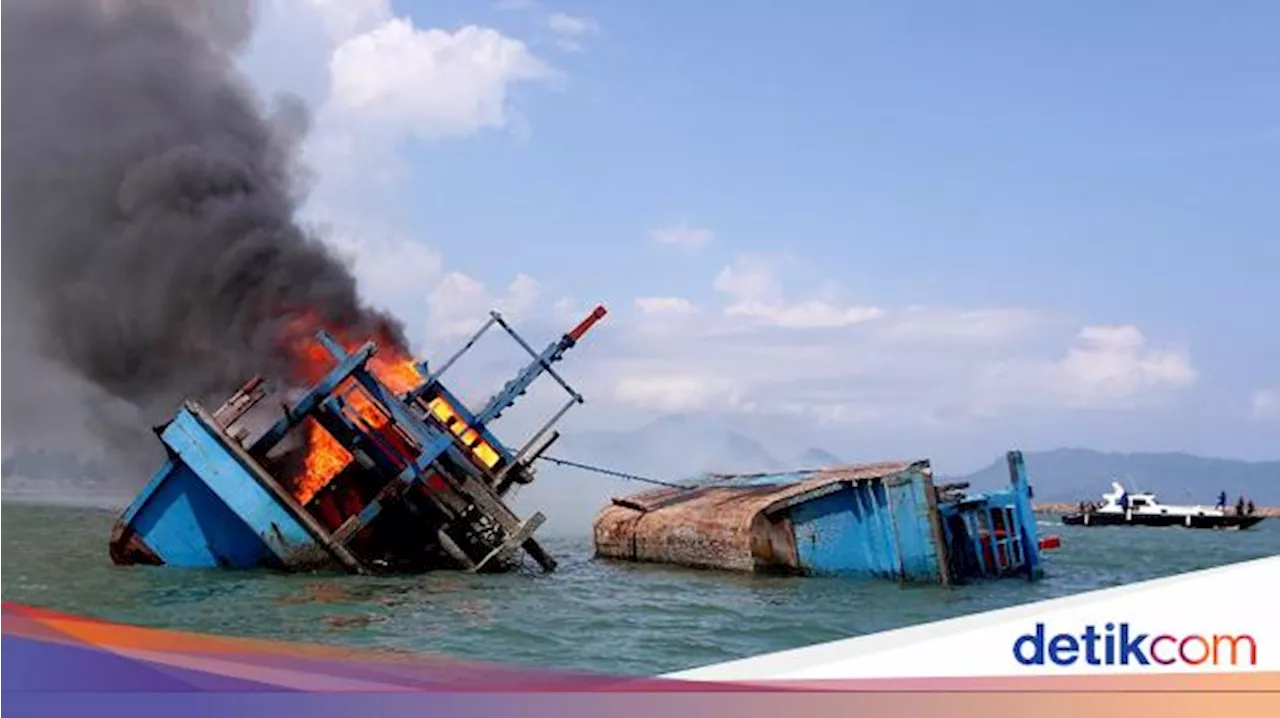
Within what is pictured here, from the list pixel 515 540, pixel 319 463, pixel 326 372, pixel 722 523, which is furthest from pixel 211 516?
pixel 722 523

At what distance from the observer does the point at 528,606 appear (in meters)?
19.0

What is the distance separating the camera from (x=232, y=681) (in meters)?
6.43

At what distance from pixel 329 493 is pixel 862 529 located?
11.0m

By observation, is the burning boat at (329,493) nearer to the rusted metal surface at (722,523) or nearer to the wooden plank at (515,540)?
the wooden plank at (515,540)

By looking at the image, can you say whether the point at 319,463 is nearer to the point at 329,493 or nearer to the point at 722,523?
the point at 329,493

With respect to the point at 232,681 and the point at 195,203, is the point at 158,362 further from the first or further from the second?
the point at 232,681

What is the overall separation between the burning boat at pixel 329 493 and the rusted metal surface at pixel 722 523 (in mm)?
3734

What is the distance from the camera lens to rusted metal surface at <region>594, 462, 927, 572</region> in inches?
987

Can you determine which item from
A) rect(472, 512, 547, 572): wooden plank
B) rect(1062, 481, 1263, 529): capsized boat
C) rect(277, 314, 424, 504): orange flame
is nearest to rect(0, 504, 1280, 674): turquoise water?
rect(472, 512, 547, 572): wooden plank

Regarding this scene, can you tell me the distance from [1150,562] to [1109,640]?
37007mm

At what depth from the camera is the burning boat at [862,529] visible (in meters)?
24.1

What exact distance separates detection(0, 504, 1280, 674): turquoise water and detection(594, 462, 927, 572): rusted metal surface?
0.67m

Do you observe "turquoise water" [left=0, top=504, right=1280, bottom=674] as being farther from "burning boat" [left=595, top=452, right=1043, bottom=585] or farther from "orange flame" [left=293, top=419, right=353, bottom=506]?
"orange flame" [left=293, top=419, right=353, bottom=506]

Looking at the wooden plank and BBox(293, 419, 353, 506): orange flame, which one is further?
BBox(293, 419, 353, 506): orange flame
